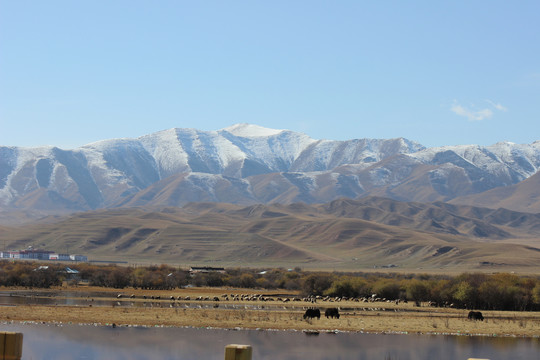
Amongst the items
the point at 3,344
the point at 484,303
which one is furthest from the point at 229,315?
the point at 3,344

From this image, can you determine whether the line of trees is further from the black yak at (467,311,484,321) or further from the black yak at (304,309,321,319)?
the black yak at (304,309,321,319)

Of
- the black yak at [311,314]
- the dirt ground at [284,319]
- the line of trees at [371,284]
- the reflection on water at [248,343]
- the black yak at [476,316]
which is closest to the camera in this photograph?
the reflection on water at [248,343]

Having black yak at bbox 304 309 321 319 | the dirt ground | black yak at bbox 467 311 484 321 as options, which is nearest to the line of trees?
the dirt ground

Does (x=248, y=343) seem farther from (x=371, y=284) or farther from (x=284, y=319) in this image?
(x=371, y=284)

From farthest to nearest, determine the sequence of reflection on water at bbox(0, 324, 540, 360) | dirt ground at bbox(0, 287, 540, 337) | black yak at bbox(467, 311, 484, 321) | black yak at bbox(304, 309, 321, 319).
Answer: black yak at bbox(467, 311, 484, 321)
black yak at bbox(304, 309, 321, 319)
dirt ground at bbox(0, 287, 540, 337)
reflection on water at bbox(0, 324, 540, 360)

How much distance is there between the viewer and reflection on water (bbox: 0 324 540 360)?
131 ft

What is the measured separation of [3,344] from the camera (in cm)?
979

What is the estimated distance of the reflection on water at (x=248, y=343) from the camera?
40062 millimetres

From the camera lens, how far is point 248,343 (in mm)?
45312

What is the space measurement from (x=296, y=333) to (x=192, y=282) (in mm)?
81985

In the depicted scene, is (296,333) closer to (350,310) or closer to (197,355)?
(197,355)

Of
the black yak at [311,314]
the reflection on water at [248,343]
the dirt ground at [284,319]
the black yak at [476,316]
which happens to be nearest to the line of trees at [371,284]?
the dirt ground at [284,319]

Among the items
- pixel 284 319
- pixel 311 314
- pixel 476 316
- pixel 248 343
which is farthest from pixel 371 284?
pixel 248 343

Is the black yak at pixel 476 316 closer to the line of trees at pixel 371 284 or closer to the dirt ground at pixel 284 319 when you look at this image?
the dirt ground at pixel 284 319
